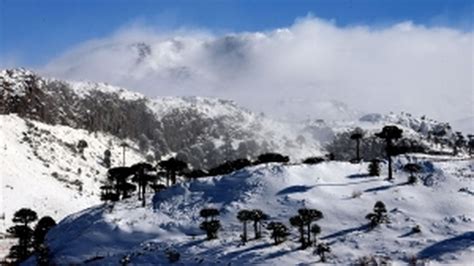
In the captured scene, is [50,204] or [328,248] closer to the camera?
[328,248]

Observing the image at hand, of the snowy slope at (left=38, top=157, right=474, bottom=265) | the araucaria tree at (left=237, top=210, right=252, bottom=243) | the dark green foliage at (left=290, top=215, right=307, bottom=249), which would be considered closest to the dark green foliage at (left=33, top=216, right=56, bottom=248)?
the snowy slope at (left=38, top=157, right=474, bottom=265)

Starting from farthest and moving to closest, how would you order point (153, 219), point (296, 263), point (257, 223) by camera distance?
point (153, 219)
point (257, 223)
point (296, 263)

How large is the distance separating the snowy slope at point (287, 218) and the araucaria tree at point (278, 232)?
0.97 meters

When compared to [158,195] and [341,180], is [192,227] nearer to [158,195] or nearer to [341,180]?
[158,195]

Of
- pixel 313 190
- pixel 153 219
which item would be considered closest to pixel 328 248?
pixel 313 190

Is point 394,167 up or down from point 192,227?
up

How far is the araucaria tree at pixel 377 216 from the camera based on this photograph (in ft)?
247

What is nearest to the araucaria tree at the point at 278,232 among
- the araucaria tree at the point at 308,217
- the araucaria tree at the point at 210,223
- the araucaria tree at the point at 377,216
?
the araucaria tree at the point at 308,217

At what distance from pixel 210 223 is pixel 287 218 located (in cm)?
979

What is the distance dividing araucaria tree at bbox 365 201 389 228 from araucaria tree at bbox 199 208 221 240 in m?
17.3

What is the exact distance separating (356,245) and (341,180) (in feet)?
64.2

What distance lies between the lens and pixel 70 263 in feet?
249

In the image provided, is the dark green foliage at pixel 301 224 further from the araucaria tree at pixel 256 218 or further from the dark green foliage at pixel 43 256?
the dark green foliage at pixel 43 256

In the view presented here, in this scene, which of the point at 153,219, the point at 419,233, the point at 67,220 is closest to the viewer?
the point at 419,233
